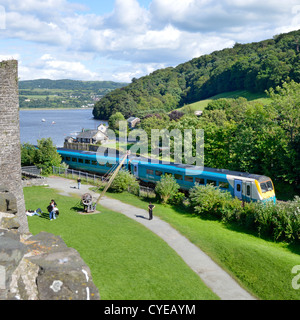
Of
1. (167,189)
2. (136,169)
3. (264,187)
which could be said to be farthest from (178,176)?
(264,187)

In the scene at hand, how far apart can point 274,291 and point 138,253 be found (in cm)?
677

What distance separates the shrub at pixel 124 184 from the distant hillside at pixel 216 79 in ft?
248

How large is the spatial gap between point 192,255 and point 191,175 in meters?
12.6

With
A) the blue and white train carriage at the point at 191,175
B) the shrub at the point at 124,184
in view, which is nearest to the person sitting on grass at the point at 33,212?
the shrub at the point at 124,184

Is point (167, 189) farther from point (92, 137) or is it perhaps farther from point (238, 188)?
point (92, 137)

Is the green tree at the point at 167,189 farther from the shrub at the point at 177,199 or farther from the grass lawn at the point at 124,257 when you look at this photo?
the grass lawn at the point at 124,257

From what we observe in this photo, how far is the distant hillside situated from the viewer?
103 m

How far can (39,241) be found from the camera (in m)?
7.48

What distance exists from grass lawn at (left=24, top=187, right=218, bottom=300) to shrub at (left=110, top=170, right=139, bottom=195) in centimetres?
620

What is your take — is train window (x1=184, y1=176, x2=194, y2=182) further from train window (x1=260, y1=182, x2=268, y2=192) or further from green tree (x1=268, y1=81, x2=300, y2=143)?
green tree (x1=268, y1=81, x2=300, y2=143)

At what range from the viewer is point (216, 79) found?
14075cm

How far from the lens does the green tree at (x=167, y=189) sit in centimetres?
2802

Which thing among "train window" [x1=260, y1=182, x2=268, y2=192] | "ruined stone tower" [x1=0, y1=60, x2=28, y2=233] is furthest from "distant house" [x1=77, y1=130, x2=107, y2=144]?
"ruined stone tower" [x1=0, y1=60, x2=28, y2=233]
